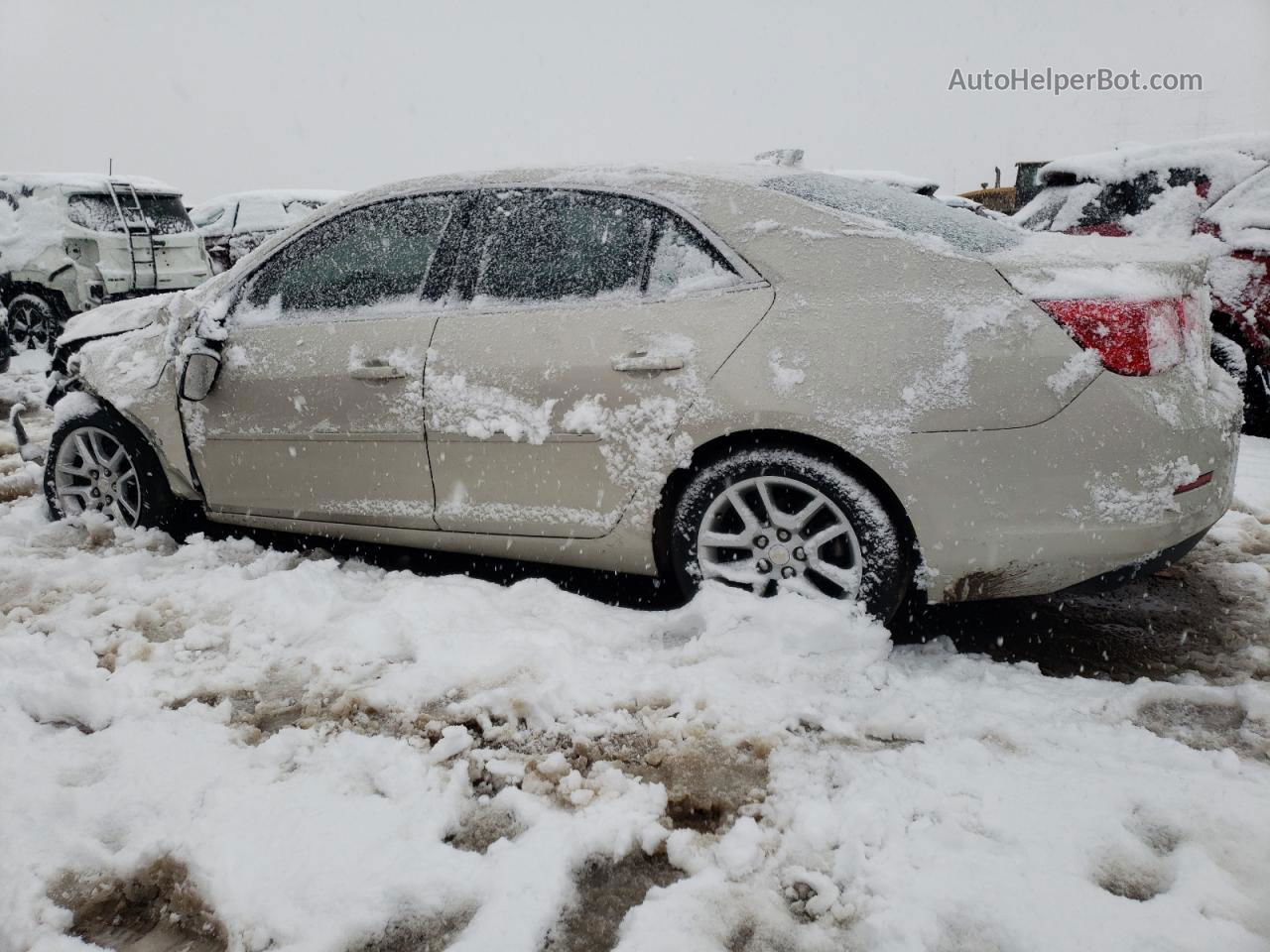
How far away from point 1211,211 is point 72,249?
32.8ft

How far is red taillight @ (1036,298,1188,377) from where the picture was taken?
7.75ft

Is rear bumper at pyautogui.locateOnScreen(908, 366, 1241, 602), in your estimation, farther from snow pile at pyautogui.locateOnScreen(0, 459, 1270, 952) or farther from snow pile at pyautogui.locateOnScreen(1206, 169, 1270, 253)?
snow pile at pyautogui.locateOnScreen(1206, 169, 1270, 253)

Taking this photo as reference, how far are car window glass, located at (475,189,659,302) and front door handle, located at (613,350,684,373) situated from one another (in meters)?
0.23

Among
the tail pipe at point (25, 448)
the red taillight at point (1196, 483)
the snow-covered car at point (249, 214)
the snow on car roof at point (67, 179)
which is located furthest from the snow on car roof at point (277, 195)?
the red taillight at point (1196, 483)

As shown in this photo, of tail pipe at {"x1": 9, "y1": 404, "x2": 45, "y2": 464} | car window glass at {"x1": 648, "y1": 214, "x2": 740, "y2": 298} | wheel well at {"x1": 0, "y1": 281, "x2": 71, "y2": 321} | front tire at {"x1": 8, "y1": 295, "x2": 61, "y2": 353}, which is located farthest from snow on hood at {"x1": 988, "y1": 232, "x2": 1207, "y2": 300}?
front tire at {"x1": 8, "y1": 295, "x2": 61, "y2": 353}

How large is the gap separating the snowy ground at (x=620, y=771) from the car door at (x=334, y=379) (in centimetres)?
38

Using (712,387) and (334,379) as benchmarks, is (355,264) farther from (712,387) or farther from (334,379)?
(712,387)

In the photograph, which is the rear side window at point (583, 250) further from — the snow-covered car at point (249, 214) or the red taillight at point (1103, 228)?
the snow-covered car at point (249, 214)

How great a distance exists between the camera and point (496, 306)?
3.04 meters

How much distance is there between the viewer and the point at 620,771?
218 cm

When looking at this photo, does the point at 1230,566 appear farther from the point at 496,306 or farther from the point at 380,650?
the point at 380,650

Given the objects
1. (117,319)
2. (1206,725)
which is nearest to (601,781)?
(1206,725)

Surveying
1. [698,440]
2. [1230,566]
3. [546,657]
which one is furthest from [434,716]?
[1230,566]

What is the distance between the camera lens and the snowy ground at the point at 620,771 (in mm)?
1724
